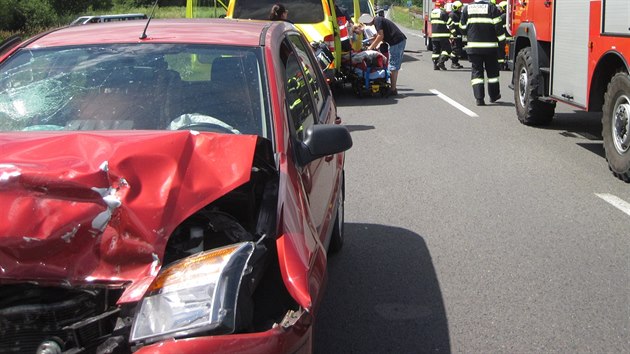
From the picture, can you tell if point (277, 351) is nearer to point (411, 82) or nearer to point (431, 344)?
point (431, 344)

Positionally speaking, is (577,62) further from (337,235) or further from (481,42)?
(337,235)

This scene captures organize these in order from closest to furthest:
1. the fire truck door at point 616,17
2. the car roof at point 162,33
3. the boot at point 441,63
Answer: the car roof at point 162,33 → the fire truck door at point 616,17 → the boot at point 441,63

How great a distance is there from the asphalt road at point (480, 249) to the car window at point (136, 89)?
4.80 ft

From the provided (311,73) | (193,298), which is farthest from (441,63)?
(193,298)

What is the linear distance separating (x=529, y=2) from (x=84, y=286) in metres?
9.63

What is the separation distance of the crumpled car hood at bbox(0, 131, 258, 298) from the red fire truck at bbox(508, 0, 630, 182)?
5.83 meters

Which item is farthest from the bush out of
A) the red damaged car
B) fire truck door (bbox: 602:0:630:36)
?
the red damaged car

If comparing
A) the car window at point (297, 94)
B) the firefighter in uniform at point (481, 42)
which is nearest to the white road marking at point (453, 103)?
the firefighter in uniform at point (481, 42)

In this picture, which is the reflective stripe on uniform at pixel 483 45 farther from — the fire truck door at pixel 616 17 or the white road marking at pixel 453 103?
the fire truck door at pixel 616 17

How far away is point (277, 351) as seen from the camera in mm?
2691

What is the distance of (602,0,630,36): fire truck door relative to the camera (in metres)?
7.68

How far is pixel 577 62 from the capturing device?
9.14 m

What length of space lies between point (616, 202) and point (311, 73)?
3448 millimetres

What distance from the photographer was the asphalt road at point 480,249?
4539 mm
